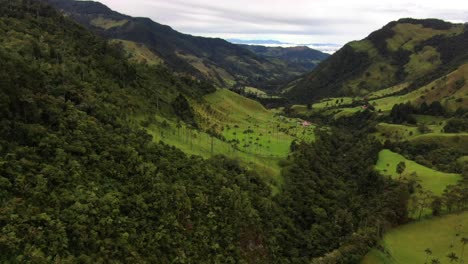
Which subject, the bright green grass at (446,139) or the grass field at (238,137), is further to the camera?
the bright green grass at (446,139)

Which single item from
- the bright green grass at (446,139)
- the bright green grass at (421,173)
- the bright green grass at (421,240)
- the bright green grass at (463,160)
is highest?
the bright green grass at (446,139)

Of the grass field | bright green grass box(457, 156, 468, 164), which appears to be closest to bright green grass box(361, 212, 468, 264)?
the grass field

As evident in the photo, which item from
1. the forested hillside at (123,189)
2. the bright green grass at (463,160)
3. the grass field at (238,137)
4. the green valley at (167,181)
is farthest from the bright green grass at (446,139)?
the forested hillside at (123,189)

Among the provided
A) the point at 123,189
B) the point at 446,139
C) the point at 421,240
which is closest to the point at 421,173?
the point at 421,240

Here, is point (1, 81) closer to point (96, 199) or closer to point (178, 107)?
point (96, 199)

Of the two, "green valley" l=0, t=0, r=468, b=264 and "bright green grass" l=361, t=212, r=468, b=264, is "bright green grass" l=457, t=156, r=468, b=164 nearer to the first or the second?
"green valley" l=0, t=0, r=468, b=264

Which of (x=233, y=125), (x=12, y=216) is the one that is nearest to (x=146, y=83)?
(x=233, y=125)

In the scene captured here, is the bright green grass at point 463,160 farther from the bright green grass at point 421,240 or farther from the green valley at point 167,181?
the bright green grass at point 421,240
